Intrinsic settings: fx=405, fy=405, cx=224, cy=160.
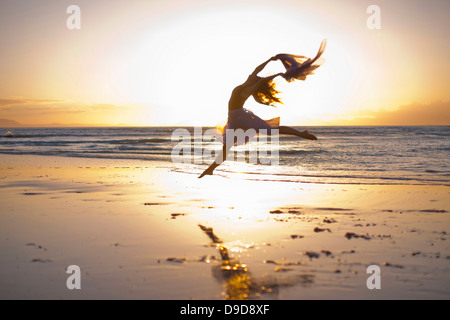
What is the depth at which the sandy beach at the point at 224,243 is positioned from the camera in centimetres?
455

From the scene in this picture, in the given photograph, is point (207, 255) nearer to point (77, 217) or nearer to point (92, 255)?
point (92, 255)

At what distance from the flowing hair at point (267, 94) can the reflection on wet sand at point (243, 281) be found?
520 cm

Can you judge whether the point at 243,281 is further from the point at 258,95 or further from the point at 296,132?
the point at 258,95

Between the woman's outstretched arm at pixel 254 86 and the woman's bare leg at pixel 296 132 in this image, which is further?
the woman's outstretched arm at pixel 254 86

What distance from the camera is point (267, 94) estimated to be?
9734 mm

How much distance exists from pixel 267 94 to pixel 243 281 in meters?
5.88

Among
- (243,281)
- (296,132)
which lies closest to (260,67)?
(296,132)

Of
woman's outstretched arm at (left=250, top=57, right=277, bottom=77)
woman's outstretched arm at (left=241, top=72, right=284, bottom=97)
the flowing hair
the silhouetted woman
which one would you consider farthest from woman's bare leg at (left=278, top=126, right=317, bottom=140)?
woman's outstretched arm at (left=250, top=57, right=277, bottom=77)

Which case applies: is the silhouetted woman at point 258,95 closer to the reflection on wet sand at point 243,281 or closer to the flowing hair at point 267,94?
the flowing hair at point 267,94

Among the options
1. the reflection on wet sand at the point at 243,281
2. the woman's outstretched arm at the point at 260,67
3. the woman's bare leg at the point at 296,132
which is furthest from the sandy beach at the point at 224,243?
the woman's outstretched arm at the point at 260,67

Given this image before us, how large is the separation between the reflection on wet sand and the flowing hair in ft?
17.1

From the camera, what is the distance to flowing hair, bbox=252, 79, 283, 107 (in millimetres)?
9602

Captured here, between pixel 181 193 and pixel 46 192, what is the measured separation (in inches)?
143
